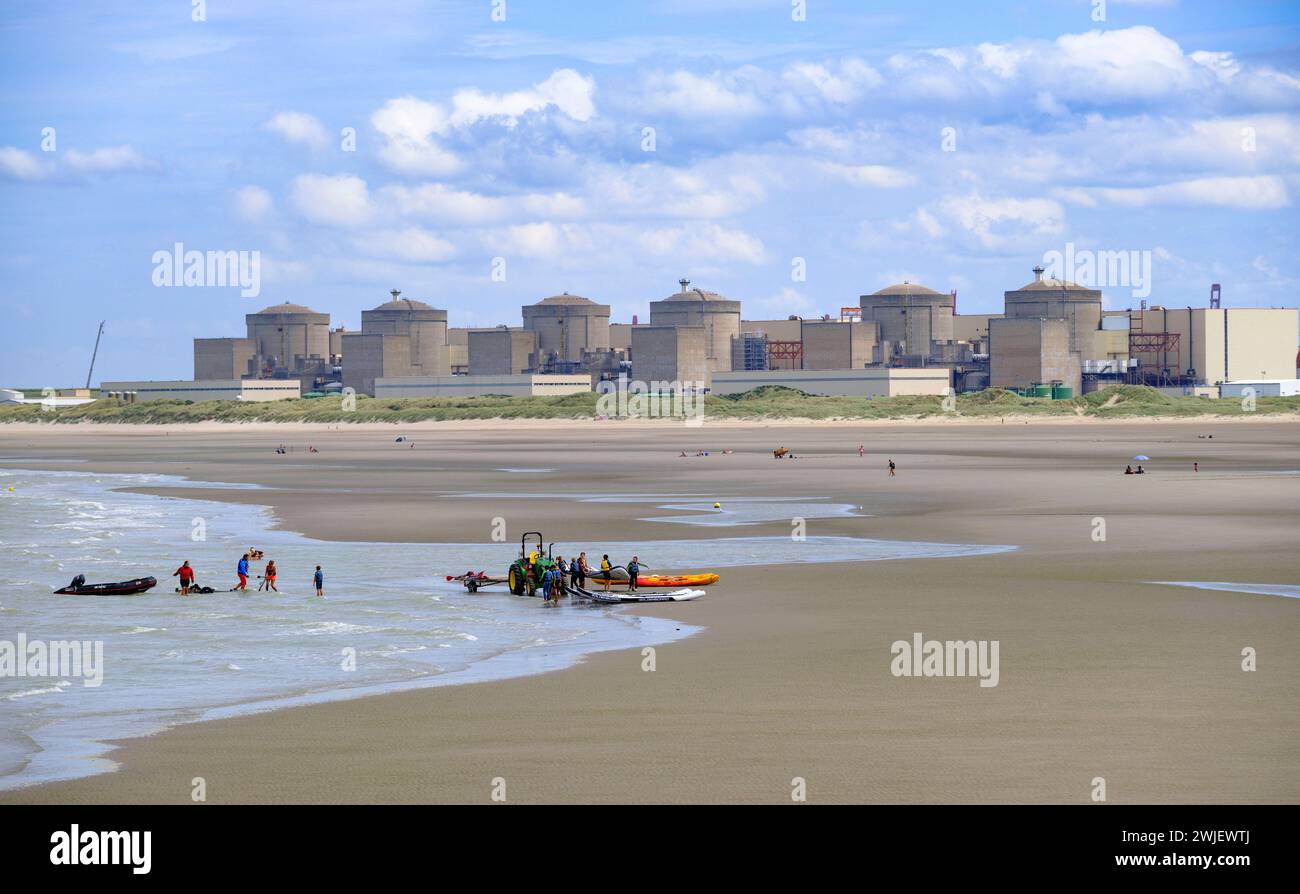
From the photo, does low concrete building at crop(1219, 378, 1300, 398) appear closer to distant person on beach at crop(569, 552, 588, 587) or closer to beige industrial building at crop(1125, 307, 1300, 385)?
beige industrial building at crop(1125, 307, 1300, 385)

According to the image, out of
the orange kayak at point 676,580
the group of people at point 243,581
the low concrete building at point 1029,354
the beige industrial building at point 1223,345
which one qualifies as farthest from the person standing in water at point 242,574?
the beige industrial building at point 1223,345

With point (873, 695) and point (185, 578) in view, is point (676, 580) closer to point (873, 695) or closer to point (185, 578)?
point (185, 578)

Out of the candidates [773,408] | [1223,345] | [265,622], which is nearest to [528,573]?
[265,622]

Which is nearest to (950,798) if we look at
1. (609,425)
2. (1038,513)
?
(1038,513)

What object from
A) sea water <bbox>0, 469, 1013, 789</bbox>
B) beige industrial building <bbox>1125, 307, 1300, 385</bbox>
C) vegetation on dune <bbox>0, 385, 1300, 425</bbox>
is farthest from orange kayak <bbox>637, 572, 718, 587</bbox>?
beige industrial building <bbox>1125, 307, 1300, 385</bbox>

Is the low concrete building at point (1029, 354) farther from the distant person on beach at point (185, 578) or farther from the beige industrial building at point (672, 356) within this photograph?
the distant person on beach at point (185, 578)

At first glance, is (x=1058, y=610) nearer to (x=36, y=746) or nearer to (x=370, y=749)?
(x=370, y=749)
